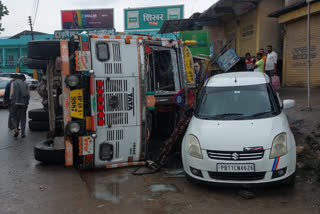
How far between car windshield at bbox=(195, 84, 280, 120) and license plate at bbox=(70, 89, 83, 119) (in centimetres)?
197

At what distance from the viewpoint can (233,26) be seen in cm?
1830

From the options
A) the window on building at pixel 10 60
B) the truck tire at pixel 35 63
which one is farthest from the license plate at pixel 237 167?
the window on building at pixel 10 60

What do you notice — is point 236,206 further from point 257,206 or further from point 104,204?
point 104,204

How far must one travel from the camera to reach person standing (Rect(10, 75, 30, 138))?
338 inches

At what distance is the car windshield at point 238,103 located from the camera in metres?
5.12

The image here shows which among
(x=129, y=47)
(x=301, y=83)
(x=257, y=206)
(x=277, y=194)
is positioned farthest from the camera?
(x=301, y=83)

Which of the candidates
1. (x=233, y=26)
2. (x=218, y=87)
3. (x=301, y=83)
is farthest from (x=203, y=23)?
(x=218, y=87)

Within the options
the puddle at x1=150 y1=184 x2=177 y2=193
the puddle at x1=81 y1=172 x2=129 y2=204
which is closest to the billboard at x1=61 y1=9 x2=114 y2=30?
the puddle at x1=81 y1=172 x2=129 y2=204

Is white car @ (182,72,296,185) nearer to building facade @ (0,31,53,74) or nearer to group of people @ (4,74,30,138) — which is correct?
group of people @ (4,74,30,138)

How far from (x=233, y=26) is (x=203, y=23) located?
6.39 ft

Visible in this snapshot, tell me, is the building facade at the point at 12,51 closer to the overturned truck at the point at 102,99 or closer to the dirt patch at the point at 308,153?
the overturned truck at the point at 102,99

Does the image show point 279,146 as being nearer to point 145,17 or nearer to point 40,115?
point 40,115

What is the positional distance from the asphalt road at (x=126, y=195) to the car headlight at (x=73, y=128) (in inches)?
32.1

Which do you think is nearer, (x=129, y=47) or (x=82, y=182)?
(x=82, y=182)
